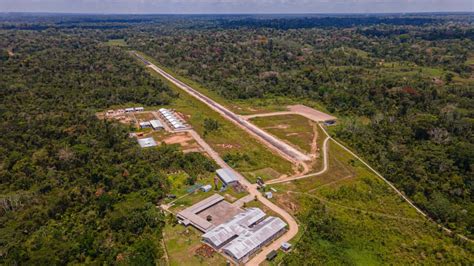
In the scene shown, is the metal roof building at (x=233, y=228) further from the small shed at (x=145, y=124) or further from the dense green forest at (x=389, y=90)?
the small shed at (x=145, y=124)

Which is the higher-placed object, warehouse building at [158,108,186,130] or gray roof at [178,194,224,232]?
warehouse building at [158,108,186,130]

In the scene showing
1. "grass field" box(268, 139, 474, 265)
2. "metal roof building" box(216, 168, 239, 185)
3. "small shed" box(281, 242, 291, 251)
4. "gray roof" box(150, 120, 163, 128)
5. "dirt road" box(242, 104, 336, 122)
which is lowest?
"grass field" box(268, 139, 474, 265)

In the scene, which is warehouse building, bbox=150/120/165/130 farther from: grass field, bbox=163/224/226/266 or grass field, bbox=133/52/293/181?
grass field, bbox=163/224/226/266

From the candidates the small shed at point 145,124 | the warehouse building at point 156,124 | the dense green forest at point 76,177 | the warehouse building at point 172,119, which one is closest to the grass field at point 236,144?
the warehouse building at point 172,119

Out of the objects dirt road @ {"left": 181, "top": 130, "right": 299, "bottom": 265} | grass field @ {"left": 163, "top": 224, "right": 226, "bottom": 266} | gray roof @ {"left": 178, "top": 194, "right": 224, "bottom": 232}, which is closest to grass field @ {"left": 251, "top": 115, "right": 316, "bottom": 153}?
dirt road @ {"left": 181, "top": 130, "right": 299, "bottom": 265}

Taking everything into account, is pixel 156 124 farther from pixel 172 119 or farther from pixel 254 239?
pixel 254 239

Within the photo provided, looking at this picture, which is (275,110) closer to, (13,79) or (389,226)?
(389,226)
